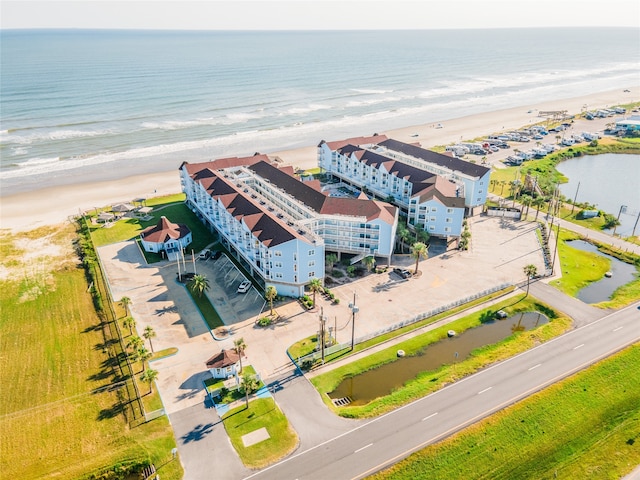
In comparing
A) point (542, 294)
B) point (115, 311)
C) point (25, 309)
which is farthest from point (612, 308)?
point (25, 309)

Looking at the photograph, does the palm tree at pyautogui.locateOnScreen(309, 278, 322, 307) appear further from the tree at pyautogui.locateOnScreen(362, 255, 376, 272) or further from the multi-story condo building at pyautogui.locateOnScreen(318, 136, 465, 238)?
the multi-story condo building at pyautogui.locateOnScreen(318, 136, 465, 238)

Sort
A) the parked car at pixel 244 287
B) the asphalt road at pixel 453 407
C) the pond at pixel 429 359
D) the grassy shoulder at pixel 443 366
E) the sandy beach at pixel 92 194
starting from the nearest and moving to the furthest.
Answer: the asphalt road at pixel 453 407 < the grassy shoulder at pixel 443 366 < the pond at pixel 429 359 < the parked car at pixel 244 287 < the sandy beach at pixel 92 194

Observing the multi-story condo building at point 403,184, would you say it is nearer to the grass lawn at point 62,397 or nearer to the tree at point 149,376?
the tree at point 149,376

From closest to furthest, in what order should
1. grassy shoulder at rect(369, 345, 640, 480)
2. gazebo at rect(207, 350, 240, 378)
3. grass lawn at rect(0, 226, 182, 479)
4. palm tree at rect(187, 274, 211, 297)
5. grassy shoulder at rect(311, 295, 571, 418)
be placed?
grassy shoulder at rect(369, 345, 640, 480) < grass lawn at rect(0, 226, 182, 479) < grassy shoulder at rect(311, 295, 571, 418) < gazebo at rect(207, 350, 240, 378) < palm tree at rect(187, 274, 211, 297)

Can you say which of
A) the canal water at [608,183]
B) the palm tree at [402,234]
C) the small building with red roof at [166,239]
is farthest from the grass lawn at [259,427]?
the canal water at [608,183]

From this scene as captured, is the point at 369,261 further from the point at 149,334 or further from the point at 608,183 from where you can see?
the point at 608,183

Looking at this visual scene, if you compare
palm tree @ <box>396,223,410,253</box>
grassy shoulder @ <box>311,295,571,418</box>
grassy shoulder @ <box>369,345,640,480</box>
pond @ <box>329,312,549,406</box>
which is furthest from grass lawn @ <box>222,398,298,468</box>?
palm tree @ <box>396,223,410,253</box>

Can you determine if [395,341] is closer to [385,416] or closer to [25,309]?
[385,416]
